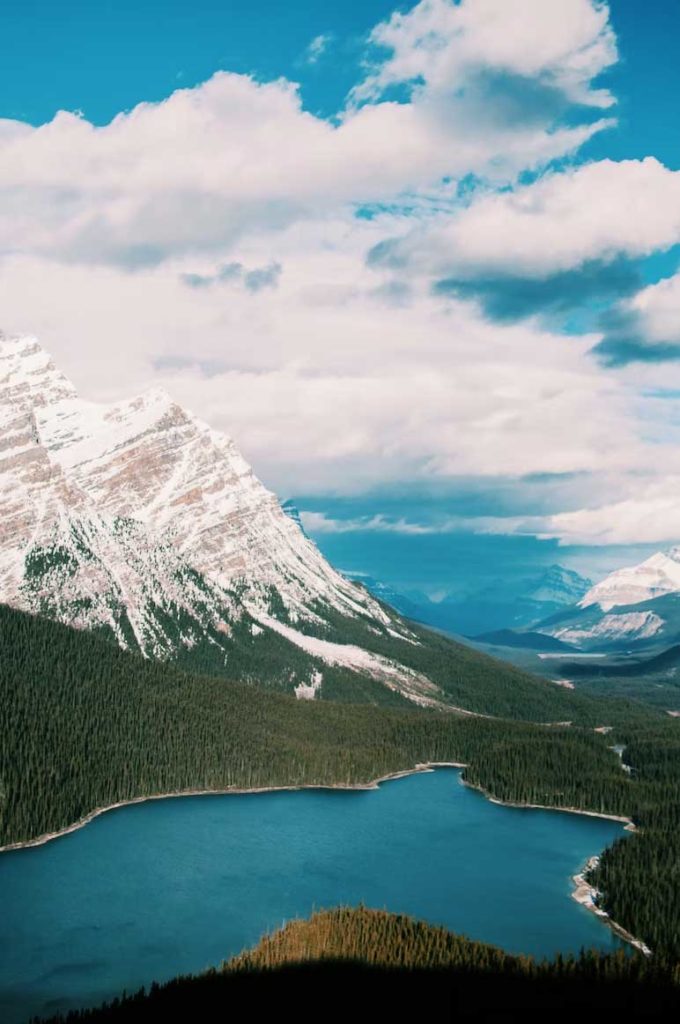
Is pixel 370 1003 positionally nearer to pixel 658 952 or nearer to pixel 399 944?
pixel 399 944

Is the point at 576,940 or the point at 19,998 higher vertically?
the point at 576,940

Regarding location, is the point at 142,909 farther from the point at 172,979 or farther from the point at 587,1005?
the point at 587,1005

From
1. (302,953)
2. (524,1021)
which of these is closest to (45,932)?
(302,953)

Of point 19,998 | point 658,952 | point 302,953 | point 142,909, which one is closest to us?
point 19,998

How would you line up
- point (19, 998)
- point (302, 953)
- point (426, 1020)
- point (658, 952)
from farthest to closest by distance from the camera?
point (658, 952), point (302, 953), point (19, 998), point (426, 1020)

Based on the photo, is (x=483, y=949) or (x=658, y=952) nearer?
(x=483, y=949)

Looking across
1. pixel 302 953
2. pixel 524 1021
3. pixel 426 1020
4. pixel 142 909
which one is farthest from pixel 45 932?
pixel 524 1021
